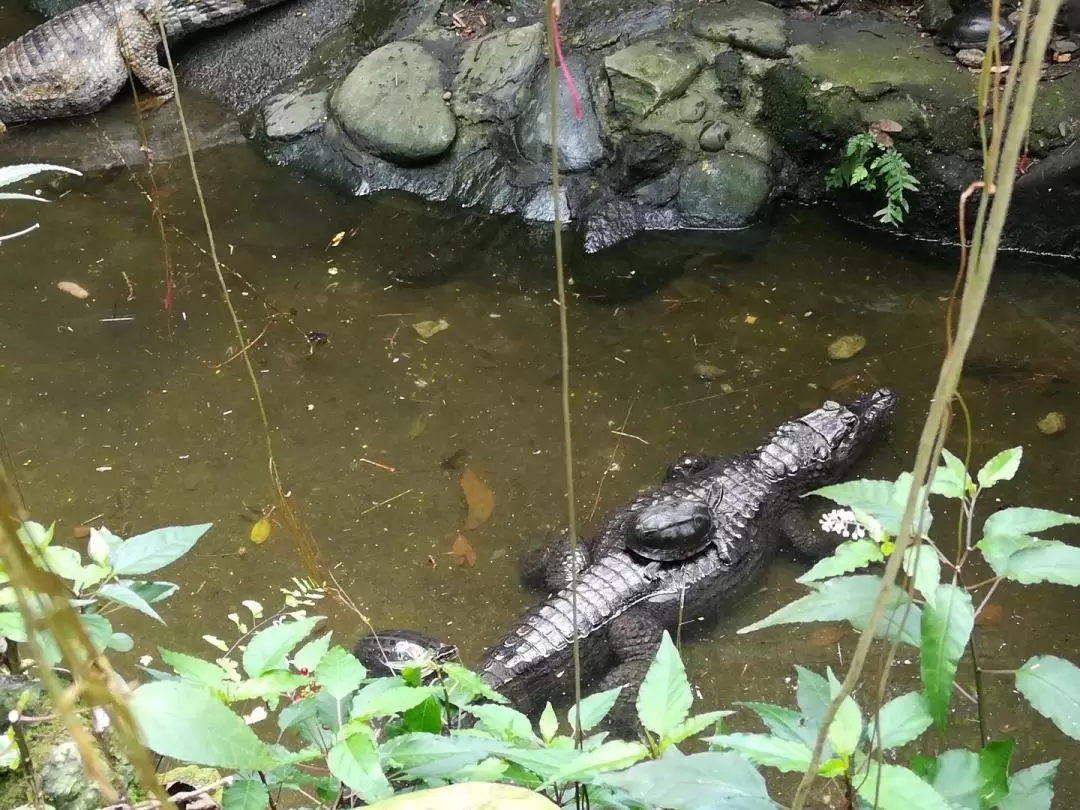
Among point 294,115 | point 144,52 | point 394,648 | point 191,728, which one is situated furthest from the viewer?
point 144,52

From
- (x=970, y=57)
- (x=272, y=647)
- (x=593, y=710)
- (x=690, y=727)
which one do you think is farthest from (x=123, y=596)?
(x=970, y=57)

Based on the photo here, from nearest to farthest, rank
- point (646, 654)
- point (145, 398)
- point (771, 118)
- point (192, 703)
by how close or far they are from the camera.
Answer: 1. point (192, 703)
2. point (646, 654)
3. point (145, 398)
4. point (771, 118)

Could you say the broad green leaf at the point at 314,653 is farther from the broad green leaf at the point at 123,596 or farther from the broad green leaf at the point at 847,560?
the broad green leaf at the point at 847,560

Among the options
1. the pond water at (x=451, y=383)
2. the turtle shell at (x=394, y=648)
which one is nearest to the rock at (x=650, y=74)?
the pond water at (x=451, y=383)

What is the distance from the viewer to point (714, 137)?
4773 millimetres

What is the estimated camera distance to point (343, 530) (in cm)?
324

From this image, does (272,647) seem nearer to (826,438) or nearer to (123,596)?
(123,596)

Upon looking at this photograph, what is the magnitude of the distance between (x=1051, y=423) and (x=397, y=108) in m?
3.70

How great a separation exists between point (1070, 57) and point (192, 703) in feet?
17.0

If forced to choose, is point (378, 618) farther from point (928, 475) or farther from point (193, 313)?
point (928, 475)

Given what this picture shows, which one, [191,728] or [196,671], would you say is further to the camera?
[196,671]

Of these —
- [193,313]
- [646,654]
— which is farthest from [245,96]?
[646,654]

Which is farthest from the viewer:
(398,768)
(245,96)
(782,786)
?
(245,96)

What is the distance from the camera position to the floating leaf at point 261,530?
319cm
